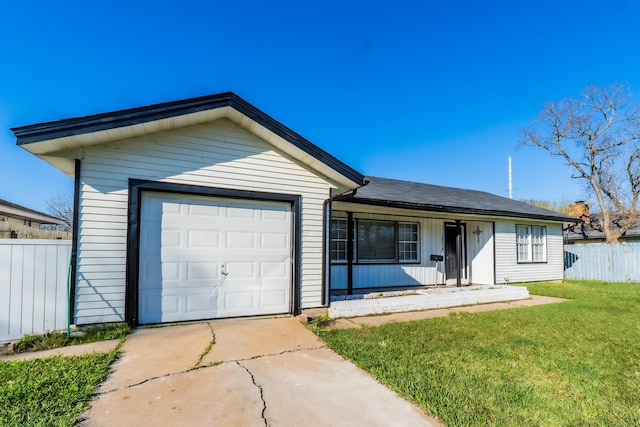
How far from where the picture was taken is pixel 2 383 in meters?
3.22

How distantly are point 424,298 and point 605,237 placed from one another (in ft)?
68.6

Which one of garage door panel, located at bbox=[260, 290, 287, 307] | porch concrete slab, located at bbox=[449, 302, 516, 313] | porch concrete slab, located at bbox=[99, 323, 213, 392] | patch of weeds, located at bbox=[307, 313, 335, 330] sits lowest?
porch concrete slab, located at bbox=[449, 302, 516, 313]

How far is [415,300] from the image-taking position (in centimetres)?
757

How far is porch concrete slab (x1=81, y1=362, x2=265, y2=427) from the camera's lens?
8.61 ft

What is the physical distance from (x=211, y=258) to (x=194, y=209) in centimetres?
94

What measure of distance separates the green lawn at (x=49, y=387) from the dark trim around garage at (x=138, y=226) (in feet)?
3.88

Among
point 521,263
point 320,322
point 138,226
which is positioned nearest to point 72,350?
point 138,226

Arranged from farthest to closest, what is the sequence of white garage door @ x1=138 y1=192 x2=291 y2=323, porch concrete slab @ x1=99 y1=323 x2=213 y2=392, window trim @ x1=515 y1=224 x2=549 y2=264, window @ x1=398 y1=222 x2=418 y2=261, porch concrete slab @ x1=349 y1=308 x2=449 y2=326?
window trim @ x1=515 y1=224 x2=549 y2=264, window @ x1=398 y1=222 x2=418 y2=261, porch concrete slab @ x1=349 y1=308 x2=449 y2=326, white garage door @ x1=138 y1=192 x2=291 y2=323, porch concrete slab @ x1=99 y1=323 x2=213 y2=392

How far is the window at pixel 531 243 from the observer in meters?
12.7

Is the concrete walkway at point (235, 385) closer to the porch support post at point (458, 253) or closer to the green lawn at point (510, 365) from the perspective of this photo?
the green lawn at point (510, 365)

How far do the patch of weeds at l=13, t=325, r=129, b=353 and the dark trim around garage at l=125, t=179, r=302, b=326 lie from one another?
0.31m

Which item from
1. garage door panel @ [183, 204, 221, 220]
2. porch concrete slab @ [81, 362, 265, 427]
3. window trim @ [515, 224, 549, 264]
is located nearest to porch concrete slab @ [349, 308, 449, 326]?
porch concrete slab @ [81, 362, 265, 427]

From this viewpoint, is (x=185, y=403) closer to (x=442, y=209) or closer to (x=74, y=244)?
(x=74, y=244)

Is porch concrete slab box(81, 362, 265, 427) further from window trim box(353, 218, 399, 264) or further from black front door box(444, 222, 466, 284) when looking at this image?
black front door box(444, 222, 466, 284)
